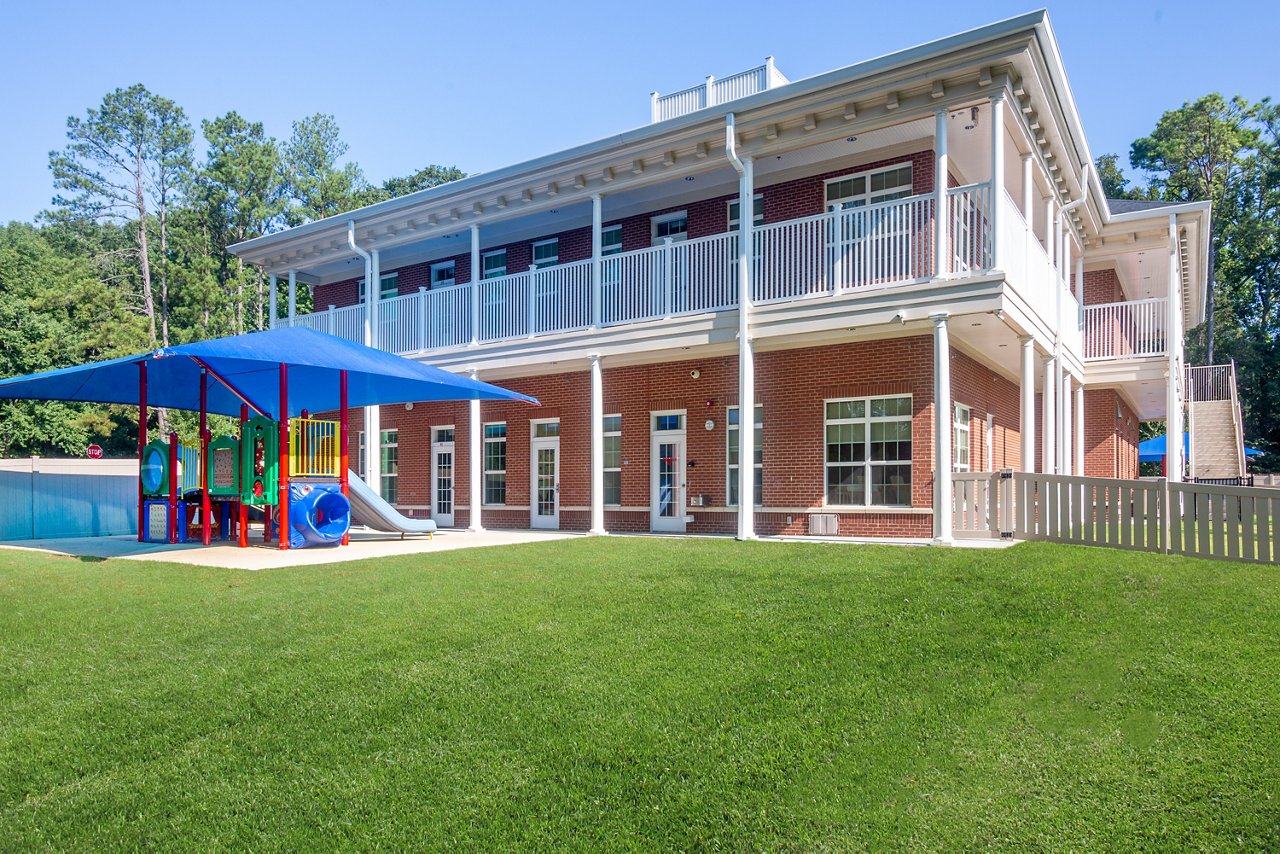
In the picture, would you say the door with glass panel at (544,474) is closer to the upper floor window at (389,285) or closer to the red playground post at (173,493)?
the upper floor window at (389,285)

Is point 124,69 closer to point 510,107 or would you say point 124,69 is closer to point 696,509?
point 510,107

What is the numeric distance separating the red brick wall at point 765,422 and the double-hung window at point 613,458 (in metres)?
0.15

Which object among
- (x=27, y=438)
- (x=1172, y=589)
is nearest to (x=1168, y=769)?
(x=1172, y=589)

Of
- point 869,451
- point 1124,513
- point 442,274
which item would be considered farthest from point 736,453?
point 442,274

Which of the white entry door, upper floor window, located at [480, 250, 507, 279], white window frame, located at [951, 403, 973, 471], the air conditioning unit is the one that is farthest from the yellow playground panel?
white window frame, located at [951, 403, 973, 471]

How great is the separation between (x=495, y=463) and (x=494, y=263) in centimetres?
449

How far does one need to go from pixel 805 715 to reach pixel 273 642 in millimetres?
4101

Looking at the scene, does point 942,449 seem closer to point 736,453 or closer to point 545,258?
point 736,453

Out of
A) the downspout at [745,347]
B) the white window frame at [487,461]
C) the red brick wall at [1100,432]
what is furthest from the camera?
the red brick wall at [1100,432]

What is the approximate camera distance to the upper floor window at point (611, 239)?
17328 mm

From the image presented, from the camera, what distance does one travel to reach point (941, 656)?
6066 mm

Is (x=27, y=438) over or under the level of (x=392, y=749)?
over

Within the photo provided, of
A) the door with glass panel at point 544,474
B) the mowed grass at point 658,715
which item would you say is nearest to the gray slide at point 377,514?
the door with glass panel at point 544,474

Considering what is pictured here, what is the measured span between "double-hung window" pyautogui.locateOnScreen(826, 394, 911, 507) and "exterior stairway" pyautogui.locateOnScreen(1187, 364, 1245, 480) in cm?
980
